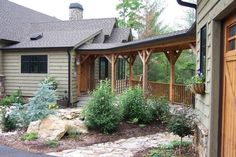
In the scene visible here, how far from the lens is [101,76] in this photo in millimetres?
20719

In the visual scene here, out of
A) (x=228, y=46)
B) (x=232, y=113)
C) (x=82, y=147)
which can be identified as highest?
(x=228, y=46)

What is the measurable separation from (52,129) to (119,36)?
13366 mm

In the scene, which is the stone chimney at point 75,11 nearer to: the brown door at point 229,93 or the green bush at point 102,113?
the green bush at point 102,113

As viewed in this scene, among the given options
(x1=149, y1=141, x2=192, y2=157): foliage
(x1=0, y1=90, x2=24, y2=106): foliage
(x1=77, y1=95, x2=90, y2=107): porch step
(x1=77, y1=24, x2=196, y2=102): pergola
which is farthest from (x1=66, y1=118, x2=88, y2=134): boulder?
(x1=0, y1=90, x2=24, y2=106): foliage

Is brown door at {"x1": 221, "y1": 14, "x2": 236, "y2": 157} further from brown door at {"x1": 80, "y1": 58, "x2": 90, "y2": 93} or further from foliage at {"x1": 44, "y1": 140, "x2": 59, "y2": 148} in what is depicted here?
brown door at {"x1": 80, "y1": 58, "x2": 90, "y2": 93}

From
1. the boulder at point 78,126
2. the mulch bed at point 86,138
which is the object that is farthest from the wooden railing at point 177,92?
the boulder at point 78,126

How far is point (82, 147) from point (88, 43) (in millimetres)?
11084

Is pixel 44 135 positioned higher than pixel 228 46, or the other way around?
pixel 228 46

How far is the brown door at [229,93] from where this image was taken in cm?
402

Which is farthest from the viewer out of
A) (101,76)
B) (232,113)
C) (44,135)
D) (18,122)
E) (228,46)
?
(101,76)

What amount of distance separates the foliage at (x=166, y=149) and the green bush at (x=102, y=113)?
222 cm

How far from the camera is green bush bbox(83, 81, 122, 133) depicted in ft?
30.8

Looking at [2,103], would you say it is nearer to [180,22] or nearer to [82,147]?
[82,147]

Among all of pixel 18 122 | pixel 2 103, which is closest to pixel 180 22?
pixel 2 103
